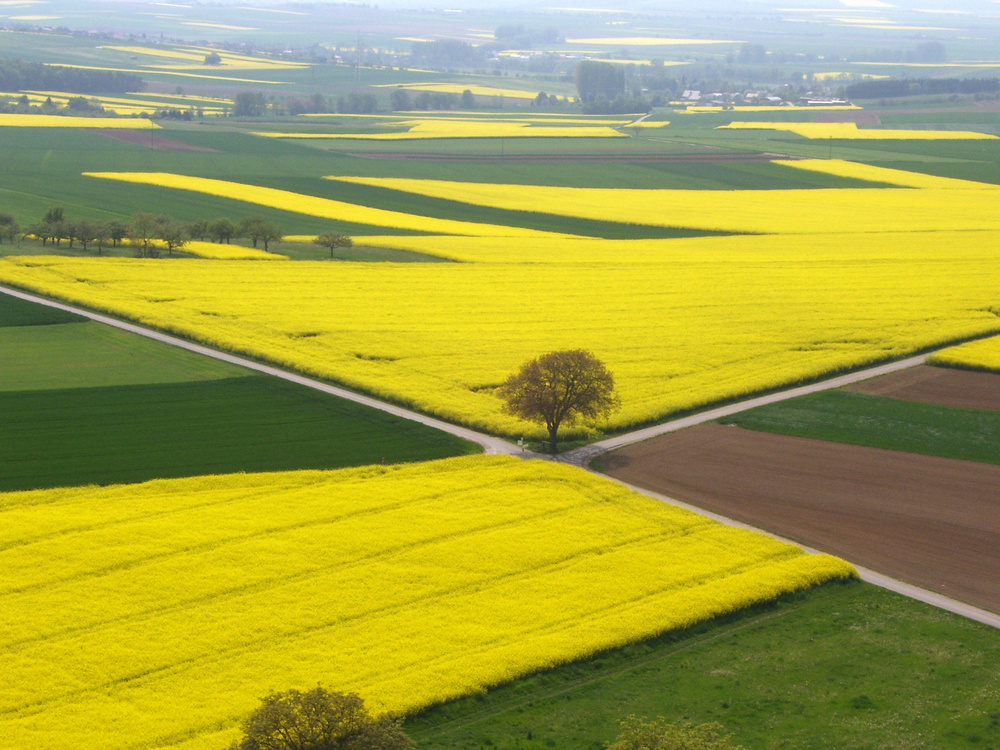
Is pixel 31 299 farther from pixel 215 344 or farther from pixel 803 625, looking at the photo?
pixel 803 625

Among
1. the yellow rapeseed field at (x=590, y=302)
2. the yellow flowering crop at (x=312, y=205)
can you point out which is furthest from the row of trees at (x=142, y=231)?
the yellow flowering crop at (x=312, y=205)

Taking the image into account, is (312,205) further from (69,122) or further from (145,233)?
(69,122)

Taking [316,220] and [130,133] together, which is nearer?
[316,220]

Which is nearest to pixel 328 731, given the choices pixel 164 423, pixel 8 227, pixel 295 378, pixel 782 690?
pixel 782 690

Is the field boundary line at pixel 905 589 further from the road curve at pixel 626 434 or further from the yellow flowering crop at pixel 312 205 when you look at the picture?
the yellow flowering crop at pixel 312 205

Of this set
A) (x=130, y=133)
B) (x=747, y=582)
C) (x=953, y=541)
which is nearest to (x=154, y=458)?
(x=747, y=582)

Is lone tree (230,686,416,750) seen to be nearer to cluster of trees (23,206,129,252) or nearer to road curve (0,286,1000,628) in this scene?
road curve (0,286,1000,628)
